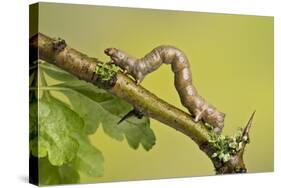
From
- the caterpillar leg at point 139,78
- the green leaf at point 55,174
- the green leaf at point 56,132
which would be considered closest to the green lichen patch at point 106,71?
the caterpillar leg at point 139,78

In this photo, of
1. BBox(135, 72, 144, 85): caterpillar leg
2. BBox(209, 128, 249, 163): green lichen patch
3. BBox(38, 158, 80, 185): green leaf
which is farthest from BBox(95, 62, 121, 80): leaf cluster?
BBox(209, 128, 249, 163): green lichen patch

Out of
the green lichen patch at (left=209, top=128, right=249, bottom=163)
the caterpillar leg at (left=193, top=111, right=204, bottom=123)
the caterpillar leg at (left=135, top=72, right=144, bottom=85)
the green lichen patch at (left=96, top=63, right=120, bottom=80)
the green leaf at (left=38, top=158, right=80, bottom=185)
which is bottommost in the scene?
the green leaf at (left=38, top=158, right=80, bottom=185)

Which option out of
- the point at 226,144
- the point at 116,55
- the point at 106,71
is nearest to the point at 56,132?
the point at 106,71

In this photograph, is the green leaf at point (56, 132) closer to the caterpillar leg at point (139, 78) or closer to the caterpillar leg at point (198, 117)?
the caterpillar leg at point (139, 78)

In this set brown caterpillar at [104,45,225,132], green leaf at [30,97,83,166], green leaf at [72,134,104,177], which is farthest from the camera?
brown caterpillar at [104,45,225,132]

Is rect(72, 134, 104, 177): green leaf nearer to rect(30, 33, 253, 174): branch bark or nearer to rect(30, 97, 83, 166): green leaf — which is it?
rect(30, 97, 83, 166): green leaf

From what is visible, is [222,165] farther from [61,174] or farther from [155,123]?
[61,174]

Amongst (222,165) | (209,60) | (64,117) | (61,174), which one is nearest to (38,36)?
(64,117)
